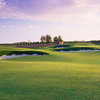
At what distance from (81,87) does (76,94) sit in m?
0.83

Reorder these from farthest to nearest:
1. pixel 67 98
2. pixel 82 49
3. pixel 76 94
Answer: pixel 82 49
pixel 76 94
pixel 67 98

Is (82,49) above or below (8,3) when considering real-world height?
below

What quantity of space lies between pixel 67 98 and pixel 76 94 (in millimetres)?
490

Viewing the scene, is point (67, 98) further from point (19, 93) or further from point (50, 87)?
point (19, 93)

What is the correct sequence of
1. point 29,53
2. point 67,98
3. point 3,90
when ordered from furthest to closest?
point 29,53, point 3,90, point 67,98

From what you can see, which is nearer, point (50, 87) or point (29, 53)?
point (50, 87)

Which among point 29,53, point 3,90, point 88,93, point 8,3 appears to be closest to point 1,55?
point 29,53

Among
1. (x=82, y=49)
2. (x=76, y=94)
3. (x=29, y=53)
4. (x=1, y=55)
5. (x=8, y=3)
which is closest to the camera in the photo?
(x=76, y=94)

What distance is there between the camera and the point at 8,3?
77.0ft

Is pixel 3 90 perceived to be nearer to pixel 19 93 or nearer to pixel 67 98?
pixel 19 93

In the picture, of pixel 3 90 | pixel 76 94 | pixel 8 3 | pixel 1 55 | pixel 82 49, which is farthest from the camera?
pixel 82 49

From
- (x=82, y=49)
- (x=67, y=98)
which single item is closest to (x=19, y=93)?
(x=67, y=98)

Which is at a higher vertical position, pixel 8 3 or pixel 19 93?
pixel 8 3

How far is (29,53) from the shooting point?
2716 cm
